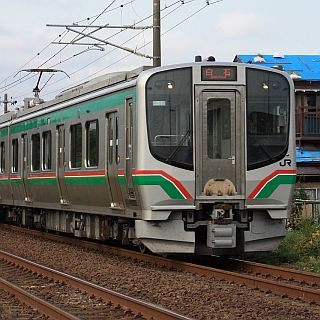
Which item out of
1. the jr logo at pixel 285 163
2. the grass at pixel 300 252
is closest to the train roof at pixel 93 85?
the jr logo at pixel 285 163

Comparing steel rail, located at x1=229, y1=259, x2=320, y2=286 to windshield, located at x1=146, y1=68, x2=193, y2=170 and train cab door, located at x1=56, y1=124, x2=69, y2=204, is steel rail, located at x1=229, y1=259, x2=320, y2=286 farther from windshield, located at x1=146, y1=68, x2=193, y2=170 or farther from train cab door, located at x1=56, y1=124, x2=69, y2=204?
train cab door, located at x1=56, y1=124, x2=69, y2=204

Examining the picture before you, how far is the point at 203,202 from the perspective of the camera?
12.1 metres

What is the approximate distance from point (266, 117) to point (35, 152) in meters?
8.01

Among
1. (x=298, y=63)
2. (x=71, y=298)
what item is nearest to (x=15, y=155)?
(x=71, y=298)

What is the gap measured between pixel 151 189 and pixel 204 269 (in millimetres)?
1425

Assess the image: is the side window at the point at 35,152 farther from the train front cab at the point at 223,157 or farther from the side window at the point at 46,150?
the train front cab at the point at 223,157

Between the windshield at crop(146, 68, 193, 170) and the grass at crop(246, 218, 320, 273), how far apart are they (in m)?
2.52

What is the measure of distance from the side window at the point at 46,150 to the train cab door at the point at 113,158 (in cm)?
400

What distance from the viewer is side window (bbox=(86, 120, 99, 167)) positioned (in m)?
14.3

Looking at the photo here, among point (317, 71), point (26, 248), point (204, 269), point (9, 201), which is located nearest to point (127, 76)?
point (204, 269)

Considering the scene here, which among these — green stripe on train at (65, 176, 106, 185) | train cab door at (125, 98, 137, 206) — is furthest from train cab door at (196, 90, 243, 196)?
green stripe on train at (65, 176, 106, 185)

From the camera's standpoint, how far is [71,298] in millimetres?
9555

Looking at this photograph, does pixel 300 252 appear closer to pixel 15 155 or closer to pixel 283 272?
pixel 283 272

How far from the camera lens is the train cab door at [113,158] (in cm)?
1326
